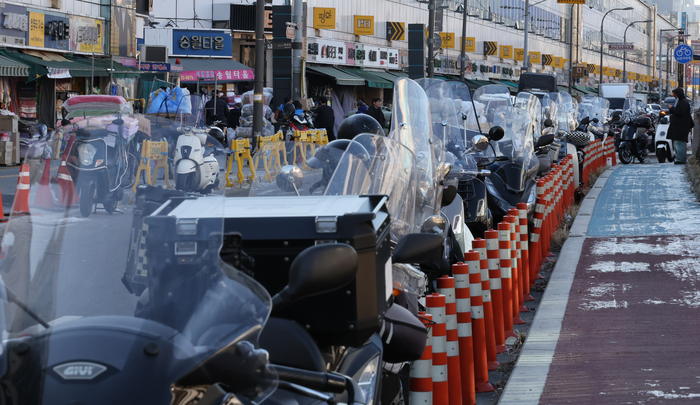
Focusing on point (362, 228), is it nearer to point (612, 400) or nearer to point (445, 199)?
point (612, 400)

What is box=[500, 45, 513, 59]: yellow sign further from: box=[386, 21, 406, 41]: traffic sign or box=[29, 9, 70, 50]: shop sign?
box=[29, 9, 70, 50]: shop sign

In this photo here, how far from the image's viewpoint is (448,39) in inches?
2110

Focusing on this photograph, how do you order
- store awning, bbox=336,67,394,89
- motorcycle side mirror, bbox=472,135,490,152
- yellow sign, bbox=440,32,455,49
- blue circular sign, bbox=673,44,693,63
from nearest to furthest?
motorcycle side mirror, bbox=472,135,490,152
blue circular sign, bbox=673,44,693,63
store awning, bbox=336,67,394,89
yellow sign, bbox=440,32,455,49

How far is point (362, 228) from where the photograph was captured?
2984 millimetres

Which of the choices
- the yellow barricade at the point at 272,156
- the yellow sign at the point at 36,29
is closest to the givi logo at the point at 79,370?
the yellow barricade at the point at 272,156

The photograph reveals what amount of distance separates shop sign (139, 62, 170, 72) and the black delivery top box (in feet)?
87.3

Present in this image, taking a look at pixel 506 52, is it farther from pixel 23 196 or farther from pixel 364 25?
pixel 23 196

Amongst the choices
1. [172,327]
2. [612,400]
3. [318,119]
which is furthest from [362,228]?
[318,119]

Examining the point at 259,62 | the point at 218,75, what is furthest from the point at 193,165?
the point at 218,75

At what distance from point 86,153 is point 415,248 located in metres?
1.37

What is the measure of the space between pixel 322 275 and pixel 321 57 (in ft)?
129

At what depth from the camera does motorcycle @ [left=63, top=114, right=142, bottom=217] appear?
8.02ft

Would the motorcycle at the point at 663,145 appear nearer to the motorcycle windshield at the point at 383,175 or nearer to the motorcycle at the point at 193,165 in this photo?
the motorcycle windshield at the point at 383,175

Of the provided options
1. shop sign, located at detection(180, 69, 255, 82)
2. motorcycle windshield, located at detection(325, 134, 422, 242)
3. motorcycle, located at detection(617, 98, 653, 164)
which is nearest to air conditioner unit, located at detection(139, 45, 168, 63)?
shop sign, located at detection(180, 69, 255, 82)
